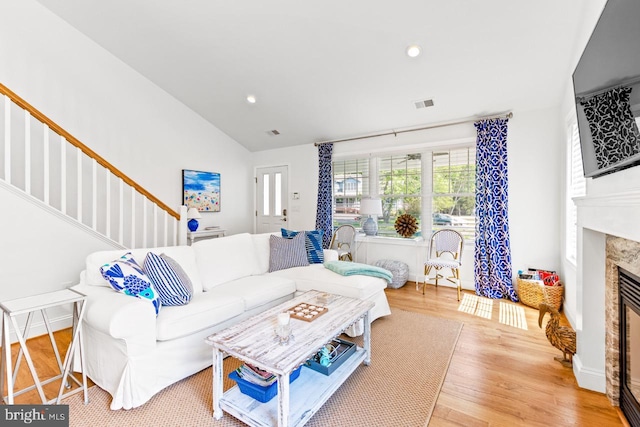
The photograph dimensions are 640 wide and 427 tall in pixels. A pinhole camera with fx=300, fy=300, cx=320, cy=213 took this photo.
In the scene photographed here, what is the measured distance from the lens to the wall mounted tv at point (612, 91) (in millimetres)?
1204

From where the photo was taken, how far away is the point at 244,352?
1.58m

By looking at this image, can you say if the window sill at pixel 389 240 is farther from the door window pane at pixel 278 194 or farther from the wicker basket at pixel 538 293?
the door window pane at pixel 278 194

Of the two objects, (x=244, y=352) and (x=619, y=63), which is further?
(x=244, y=352)

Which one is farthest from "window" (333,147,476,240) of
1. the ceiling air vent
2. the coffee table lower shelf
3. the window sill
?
the coffee table lower shelf

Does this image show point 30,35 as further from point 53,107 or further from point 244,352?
point 244,352

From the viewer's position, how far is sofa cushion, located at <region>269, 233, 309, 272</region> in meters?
3.45

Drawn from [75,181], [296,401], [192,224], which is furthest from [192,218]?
[296,401]

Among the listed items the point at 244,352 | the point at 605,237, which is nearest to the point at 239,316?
the point at 244,352

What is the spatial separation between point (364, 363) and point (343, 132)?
3725 mm

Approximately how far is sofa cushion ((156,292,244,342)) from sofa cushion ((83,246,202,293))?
24 centimetres

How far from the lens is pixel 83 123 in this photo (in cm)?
392

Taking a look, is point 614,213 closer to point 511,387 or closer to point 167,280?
point 511,387

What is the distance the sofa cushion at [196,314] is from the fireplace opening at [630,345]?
8.17 feet

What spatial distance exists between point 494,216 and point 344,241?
2.22m
